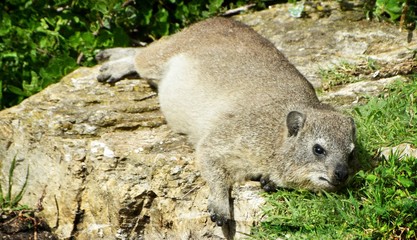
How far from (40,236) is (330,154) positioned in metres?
2.60

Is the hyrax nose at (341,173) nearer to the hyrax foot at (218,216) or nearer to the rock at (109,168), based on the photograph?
the rock at (109,168)

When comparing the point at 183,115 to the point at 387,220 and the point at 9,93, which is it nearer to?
the point at 387,220

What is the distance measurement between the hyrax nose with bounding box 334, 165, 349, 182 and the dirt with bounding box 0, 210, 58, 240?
255 centimetres

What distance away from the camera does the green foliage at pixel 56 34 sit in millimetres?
8344

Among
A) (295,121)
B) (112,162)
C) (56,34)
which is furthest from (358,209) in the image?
(56,34)

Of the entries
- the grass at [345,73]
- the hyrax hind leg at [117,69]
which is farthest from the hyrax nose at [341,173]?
the hyrax hind leg at [117,69]

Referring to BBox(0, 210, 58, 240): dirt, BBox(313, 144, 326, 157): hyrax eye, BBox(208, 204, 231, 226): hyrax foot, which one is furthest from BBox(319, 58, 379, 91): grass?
BBox(0, 210, 58, 240): dirt

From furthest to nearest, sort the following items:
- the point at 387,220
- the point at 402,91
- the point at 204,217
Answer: the point at 402,91 < the point at 204,217 < the point at 387,220

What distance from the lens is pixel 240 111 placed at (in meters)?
6.36

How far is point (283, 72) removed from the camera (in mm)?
6855

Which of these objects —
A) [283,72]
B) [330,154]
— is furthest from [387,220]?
[283,72]

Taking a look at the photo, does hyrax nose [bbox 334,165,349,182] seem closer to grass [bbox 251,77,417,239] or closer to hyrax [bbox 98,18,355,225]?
hyrax [bbox 98,18,355,225]

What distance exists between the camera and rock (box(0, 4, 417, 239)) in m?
6.14

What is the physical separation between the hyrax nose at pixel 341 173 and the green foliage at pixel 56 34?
12.0 feet
